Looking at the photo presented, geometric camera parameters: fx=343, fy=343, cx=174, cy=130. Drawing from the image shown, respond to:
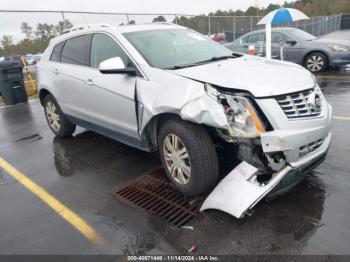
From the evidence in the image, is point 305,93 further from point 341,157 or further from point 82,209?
point 82,209

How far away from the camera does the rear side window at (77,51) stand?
4.97m

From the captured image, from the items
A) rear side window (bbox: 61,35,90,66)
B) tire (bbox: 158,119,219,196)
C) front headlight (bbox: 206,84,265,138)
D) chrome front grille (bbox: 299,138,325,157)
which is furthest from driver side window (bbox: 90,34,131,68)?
chrome front grille (bbox: 299,138,325,157)

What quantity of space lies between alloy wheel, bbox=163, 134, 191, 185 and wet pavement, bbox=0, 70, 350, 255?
0.46 metres

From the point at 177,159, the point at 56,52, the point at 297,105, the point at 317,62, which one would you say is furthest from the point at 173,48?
the point at 317,62

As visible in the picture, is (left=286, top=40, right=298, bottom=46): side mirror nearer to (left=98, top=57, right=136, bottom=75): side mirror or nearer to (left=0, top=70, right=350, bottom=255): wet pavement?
(left=0, top=70, right=350, bottom=255): wet pavement

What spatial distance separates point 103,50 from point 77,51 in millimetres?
722

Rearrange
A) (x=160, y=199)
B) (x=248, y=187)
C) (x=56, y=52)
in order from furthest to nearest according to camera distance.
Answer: (x=56, y=52) < (x=160, y=199) < (x=248, y=187)

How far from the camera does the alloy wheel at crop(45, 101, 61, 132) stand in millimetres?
5945

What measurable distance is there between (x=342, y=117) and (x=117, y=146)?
12.7ft

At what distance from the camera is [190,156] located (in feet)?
10.9

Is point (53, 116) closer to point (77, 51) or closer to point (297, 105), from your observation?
point (77, 51)

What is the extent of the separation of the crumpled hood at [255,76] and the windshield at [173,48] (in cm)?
33

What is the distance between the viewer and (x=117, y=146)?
5.53 m

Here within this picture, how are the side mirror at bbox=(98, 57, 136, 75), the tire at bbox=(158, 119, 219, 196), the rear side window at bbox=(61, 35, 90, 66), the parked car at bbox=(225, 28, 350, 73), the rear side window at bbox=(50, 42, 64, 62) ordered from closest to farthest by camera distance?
the tire at bbox=(158, 119, 219, 196), the side mirror at bbox=(98, 57, 136, 75), the rear side window at bbox=(61, 35, 90, 66), the rear side window at bbox=(50, 42, 64, 62), the parked car at bbox=(225, 28, 350, 73)
